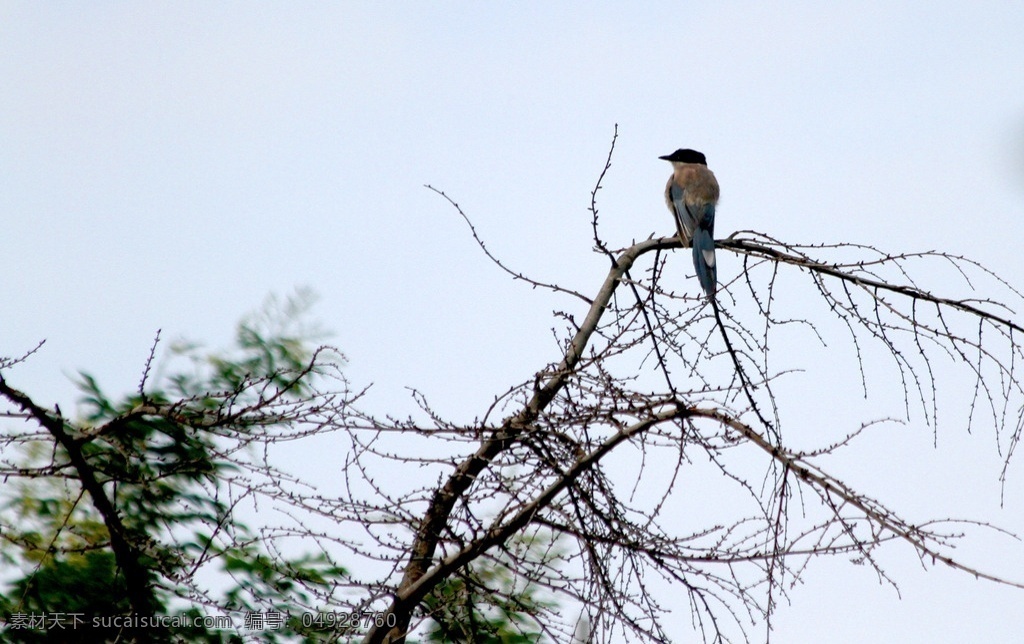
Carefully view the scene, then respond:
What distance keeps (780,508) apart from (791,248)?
1379 millimetres

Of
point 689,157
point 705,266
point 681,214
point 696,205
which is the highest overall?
point 689,157

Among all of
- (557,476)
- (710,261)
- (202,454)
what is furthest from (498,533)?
(710,261)

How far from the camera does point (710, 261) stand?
5.96m

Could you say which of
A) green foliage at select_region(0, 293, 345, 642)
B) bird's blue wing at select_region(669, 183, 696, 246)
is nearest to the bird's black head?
bird's blue wing at select_region(669, 183, 696, 246)

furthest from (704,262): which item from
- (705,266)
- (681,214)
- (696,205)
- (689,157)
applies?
(689,157)

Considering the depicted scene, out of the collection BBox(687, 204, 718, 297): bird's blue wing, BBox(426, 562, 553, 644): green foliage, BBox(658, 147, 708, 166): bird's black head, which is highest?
BBox(658, 147, 708, 166): bird's black head

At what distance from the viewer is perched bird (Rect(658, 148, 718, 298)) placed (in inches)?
235

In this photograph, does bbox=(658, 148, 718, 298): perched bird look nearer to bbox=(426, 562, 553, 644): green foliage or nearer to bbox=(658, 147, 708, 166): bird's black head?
bbox=(658, 147, 708, 166): bird's black head

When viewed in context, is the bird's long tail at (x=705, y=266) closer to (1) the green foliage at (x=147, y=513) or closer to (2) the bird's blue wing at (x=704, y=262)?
(2) the bird's blue wing at (x=704, y=262)

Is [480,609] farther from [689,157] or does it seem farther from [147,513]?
[689,157]

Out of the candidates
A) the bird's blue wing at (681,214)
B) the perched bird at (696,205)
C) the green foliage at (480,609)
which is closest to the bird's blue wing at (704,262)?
the perched bird at (696,205)

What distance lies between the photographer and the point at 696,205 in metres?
7.30

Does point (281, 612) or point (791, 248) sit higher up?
point (791, 248)

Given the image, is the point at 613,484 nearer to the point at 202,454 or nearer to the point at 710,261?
the point at 202,454
